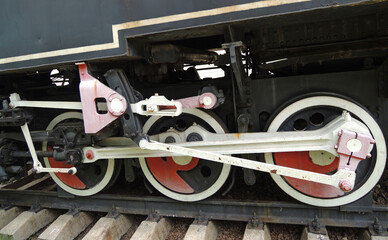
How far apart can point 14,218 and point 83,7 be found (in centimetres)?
245

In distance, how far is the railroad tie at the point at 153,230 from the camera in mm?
2120

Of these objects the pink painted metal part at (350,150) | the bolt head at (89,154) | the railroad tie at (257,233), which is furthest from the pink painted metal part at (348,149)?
the bolt head at (89,154)

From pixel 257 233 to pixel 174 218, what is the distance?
84 cm

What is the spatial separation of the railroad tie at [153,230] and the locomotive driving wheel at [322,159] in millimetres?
1059

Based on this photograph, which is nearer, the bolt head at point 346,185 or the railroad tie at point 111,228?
the bolt head at point 346,185

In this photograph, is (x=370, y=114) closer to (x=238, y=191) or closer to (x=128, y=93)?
(x=238, y=191)

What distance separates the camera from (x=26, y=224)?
99.7 inches

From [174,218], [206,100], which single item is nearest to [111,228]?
[174,218]

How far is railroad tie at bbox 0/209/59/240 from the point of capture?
2459 millimetres

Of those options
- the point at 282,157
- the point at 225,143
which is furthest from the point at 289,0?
the point at 282,157

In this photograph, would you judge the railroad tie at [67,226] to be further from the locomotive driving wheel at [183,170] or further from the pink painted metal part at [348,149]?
the pink painted metal part at [348,149]

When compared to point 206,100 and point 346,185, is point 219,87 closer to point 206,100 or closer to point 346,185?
point 206,100

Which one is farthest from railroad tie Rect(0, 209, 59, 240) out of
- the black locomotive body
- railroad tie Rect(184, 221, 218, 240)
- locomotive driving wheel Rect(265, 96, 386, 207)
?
locomotive driving wheel Rect(265, 96, 386, 207)

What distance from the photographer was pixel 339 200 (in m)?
1.95
